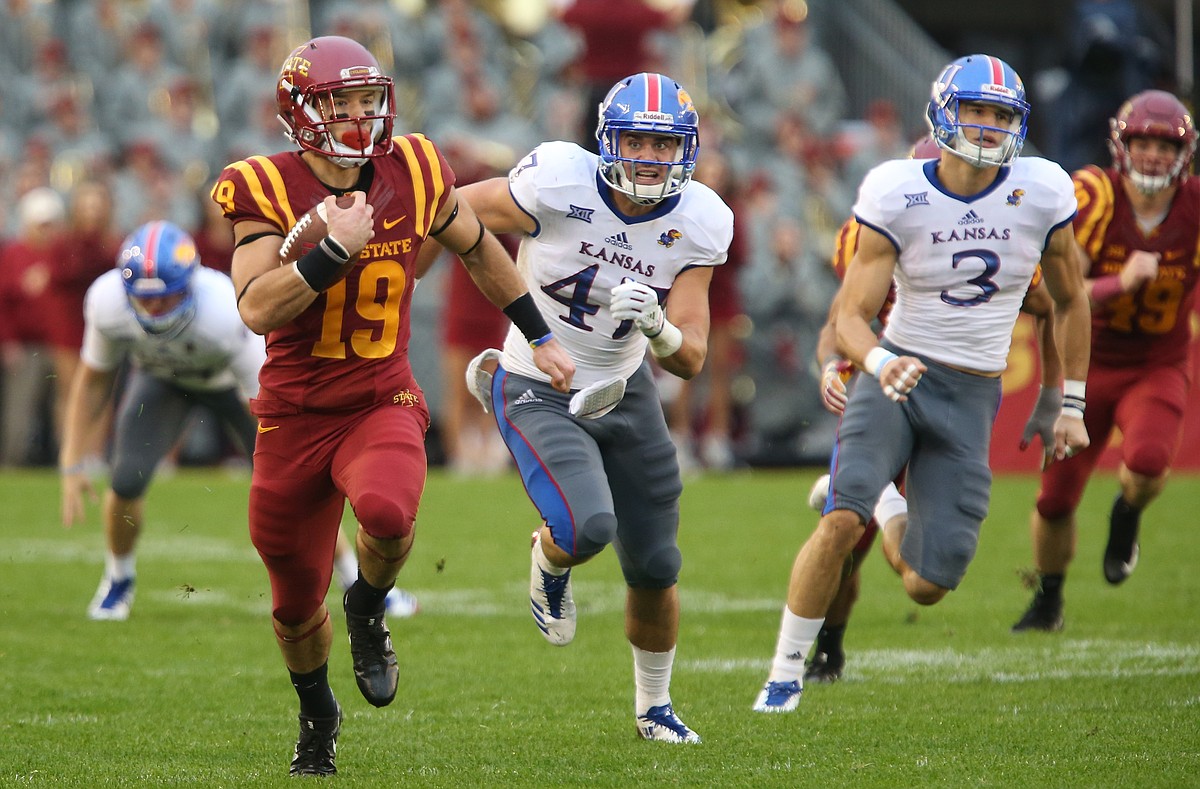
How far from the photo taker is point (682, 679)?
222 inches

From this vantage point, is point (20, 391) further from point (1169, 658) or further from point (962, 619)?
point (1169, 658)

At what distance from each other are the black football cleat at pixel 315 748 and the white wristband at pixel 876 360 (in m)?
1.80

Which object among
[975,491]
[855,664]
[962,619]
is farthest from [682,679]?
[962,619]

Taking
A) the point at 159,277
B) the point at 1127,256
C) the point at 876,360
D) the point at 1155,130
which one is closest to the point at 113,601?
the point at 159,277

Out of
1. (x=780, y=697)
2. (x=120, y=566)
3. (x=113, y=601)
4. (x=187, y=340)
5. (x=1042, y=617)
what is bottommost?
(x=113, y=601)

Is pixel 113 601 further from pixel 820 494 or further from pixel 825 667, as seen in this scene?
pixel 820 494

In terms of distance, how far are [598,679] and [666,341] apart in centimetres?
163

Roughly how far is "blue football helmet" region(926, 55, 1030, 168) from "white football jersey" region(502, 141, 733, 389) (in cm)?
76

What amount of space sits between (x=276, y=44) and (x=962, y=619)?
343 inches

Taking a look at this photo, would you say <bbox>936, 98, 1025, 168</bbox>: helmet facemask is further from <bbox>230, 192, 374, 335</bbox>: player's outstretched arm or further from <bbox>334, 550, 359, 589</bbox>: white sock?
<bbox>334, 550, 359, 589</bbox>: white sock

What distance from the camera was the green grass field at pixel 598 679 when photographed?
4336mm

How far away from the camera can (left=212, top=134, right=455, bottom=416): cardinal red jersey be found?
13.9ft

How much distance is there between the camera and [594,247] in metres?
4.82

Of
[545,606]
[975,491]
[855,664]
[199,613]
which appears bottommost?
[199,613]
